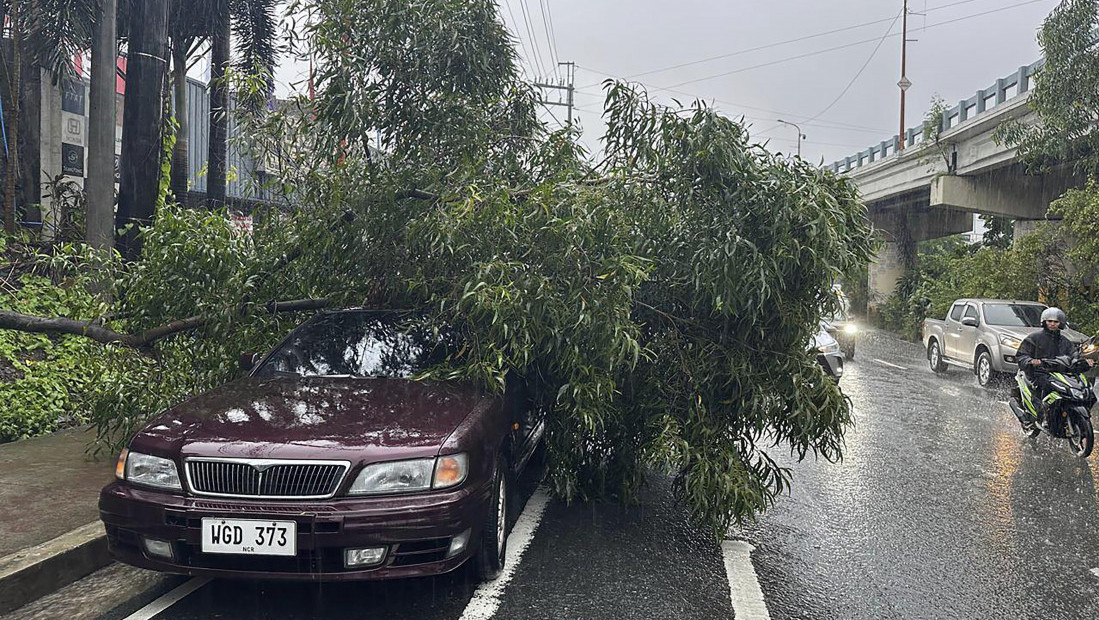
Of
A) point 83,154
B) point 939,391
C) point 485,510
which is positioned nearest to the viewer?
point 485,510

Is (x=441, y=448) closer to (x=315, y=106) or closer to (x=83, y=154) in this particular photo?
(x=315, y=106)

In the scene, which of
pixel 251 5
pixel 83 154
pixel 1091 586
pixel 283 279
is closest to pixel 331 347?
pixel 283 279

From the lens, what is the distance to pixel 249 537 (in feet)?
12.6

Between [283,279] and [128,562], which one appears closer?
[128,562]

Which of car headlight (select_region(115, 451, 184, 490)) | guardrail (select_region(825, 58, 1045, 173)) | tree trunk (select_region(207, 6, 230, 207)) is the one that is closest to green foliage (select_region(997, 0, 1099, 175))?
guardrail (select_region(825, 58, 1045, 173))

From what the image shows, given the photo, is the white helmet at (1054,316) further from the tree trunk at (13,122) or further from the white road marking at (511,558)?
the tree trunk at (13,122)

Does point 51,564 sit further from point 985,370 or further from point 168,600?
point 985,370

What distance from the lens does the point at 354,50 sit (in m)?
6.49

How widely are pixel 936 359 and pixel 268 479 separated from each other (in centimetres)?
1641

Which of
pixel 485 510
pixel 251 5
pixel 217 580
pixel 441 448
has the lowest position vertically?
pixel 217 580

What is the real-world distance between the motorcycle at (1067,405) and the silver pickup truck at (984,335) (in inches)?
216

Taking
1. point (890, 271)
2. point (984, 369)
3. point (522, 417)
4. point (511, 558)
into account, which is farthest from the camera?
point (890, 271)

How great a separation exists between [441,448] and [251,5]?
14.5 meters

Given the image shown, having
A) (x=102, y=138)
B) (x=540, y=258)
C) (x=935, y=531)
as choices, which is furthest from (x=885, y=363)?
(x=102, y=138)
